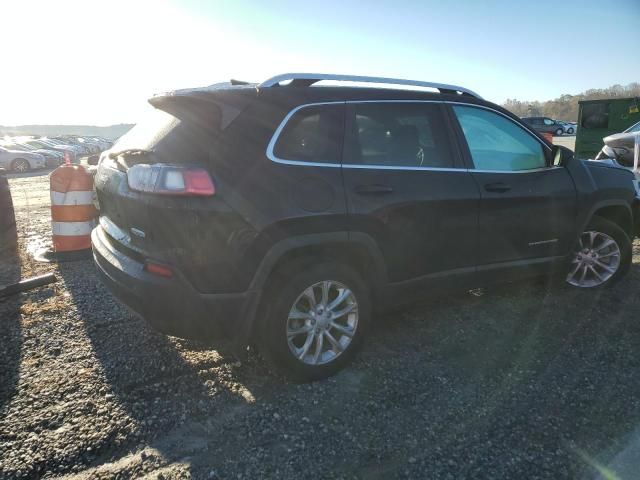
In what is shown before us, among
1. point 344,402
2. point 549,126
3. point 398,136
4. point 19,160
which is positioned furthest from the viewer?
point 549,126

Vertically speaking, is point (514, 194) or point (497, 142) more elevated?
point (497, 142)

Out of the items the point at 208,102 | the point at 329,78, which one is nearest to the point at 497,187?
the point at 329,78

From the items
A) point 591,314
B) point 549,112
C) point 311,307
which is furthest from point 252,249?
point 549,112

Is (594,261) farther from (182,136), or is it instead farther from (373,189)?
(182,136)

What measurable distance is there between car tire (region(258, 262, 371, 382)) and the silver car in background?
23567 mm

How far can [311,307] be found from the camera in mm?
2986

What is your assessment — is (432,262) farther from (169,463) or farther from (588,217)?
(169,463)

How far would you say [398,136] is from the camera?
3.30 meters

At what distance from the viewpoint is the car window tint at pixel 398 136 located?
308 cm

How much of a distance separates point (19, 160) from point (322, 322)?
23.9m

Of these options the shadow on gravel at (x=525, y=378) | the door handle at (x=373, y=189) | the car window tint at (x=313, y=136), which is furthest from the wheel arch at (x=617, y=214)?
the car window tint at (x=313, y=136)

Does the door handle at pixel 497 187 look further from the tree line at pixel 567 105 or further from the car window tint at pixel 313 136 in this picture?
the tree line at pixel 567 105

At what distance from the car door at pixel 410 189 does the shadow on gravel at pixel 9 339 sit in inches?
95.2

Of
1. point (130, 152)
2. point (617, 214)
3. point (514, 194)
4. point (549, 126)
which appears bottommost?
point (617, 214)
